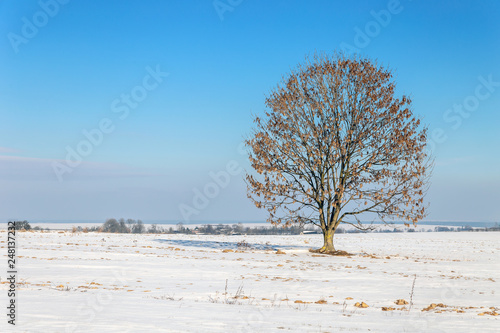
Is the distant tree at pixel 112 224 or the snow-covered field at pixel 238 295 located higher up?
the distant tree at pixel 112 224

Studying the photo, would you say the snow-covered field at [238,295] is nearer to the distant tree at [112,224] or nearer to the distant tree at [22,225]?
the distant tree at [22,225]

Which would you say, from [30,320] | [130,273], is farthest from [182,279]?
[30,320]

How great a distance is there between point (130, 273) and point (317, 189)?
14.3m

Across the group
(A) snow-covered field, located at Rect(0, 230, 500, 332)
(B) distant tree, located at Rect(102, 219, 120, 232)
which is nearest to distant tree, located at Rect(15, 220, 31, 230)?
(B) distant tree, located at Rect(102, 219, 120, 232)

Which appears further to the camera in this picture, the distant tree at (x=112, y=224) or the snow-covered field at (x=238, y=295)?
the distant tree at (x=112, y=224)

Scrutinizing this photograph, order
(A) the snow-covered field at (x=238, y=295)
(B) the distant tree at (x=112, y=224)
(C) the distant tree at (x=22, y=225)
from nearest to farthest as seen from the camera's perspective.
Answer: (A) the snow-covered field at (x=238, y=295), (C) the distant tree at (x=22, y=225), (B) the distant tree at (x=112, y=224)

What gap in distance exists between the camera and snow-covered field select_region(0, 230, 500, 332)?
8.03 meters

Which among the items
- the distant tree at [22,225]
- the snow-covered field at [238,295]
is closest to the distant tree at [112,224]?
the distant tree at [22,225]

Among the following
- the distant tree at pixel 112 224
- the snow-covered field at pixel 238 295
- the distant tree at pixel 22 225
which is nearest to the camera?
the snow-covered field at pixel 238 295

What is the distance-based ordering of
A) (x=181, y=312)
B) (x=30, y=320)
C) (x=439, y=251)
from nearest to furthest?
(x=30, y=320) → (x=181, y=312) → (x=439, y=251)

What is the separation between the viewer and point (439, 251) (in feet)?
104

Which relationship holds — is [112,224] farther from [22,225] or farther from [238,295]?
[238,295]

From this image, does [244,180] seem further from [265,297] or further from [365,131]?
[265,297]

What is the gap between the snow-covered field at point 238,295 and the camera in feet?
26.3
